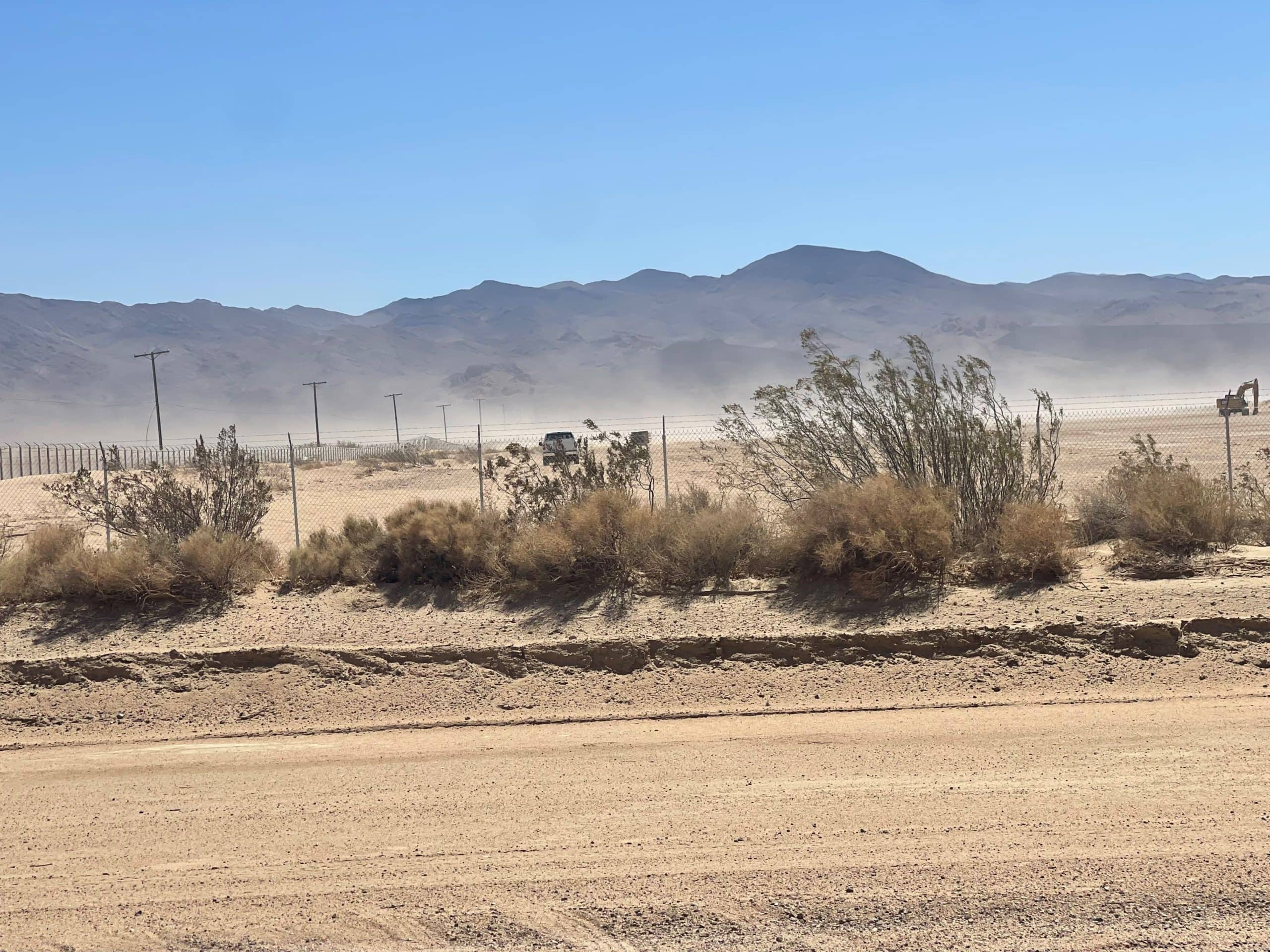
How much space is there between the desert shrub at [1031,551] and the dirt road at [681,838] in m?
3.24

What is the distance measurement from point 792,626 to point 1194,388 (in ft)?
574

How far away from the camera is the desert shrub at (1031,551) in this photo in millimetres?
13320

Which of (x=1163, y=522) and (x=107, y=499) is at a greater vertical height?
(x=107, y=499)

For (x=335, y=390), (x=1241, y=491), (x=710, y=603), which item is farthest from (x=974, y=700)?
(x=335, y=390)

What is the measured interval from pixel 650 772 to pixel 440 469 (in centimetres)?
4209

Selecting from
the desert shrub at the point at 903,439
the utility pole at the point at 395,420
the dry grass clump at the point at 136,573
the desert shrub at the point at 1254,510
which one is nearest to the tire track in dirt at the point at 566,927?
the dry grass clump at the point at 136,573

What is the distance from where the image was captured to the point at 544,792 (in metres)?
8.39

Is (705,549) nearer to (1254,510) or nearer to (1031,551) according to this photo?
(1031,551)

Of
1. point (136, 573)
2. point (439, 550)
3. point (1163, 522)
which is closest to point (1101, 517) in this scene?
point (1163, 522)

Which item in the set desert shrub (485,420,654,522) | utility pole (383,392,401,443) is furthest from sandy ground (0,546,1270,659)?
utility pole (383,392,401,443)

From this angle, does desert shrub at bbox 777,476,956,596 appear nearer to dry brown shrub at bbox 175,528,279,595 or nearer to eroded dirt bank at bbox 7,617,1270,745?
eroded dirt bank at bbox 7,617,1270,745

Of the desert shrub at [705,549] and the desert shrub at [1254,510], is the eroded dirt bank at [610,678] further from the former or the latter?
the desert shrub at [1254,510]

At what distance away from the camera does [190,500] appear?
55.1 feet

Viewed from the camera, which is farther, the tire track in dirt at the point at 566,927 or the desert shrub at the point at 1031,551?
the desert shrub at the point at 1031,551
